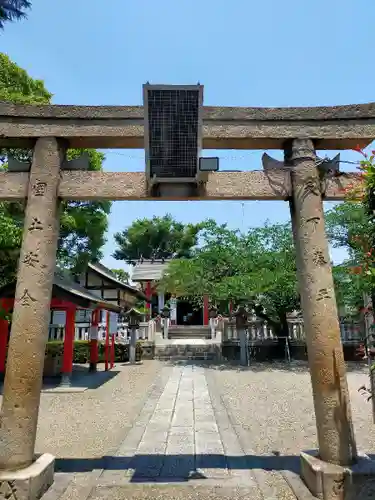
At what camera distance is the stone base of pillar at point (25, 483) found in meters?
3.33

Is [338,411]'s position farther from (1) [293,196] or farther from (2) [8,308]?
(2) [8,308]

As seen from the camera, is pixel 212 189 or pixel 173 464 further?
pixel 173 464

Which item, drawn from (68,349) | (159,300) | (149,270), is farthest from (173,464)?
(149,270)

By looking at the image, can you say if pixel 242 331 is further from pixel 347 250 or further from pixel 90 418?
pixel 90 418

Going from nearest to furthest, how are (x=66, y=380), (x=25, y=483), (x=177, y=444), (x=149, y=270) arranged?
(x=25, y=483)
(x=177, y=444)
(x=66, y=380)
(x=149, y=270)

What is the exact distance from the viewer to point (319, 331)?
12.7 ft

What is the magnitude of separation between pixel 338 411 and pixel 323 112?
3575mm

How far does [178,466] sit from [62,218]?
32.9 feet

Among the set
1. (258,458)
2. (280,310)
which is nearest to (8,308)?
(258,458)

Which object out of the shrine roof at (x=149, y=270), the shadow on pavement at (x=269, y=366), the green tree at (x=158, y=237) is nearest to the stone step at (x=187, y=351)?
the shadow on pavement at (x=269, y=366)

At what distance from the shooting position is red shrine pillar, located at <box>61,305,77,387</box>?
1079cm

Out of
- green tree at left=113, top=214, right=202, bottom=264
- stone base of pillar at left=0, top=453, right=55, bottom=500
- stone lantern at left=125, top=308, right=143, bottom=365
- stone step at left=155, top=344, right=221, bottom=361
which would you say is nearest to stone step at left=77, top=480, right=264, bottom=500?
stone base of pillar at left=0, top=453, right=55, bottom=500

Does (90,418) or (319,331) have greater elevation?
(319,331)

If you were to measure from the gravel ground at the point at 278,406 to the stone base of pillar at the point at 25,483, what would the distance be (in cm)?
305
